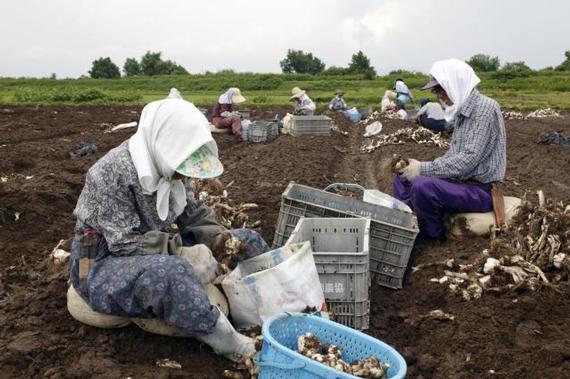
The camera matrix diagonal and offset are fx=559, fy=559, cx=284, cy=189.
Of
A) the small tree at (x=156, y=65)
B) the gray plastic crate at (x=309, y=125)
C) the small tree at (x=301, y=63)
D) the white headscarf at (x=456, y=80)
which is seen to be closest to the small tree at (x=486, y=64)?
the small tree at (x=301, y=63)

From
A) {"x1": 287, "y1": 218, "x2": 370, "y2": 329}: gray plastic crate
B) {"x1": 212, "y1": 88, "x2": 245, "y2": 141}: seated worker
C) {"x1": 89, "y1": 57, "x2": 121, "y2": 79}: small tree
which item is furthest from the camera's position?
{"x1": 89, "y1": 57, "x2": 121, "y2": 79}: small tree

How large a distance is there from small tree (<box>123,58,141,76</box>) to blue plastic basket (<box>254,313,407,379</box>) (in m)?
61.3

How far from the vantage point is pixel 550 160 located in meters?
10.0

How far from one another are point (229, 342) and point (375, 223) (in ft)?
5.17

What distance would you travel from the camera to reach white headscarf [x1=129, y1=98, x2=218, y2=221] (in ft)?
9.64

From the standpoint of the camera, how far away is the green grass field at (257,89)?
83.9 feet

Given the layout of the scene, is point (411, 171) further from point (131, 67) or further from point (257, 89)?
point (131, 67)

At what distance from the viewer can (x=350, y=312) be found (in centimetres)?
346

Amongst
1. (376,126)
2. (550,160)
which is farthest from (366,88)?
(550,160)

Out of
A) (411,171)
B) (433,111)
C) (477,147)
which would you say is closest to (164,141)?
(411,171)

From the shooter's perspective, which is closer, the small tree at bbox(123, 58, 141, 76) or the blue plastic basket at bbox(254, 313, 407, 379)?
the blue plastic basket at bbox(254, 313, 407, 379)

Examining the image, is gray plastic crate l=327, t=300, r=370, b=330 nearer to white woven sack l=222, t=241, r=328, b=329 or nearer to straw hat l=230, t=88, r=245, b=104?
white woven sack l=222, t=241, r=328, b=329

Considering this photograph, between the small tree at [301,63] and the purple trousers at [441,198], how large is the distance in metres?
58.3

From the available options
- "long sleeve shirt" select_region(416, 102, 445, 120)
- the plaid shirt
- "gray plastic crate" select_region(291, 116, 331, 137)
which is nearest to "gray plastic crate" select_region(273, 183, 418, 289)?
the plaid shirt
